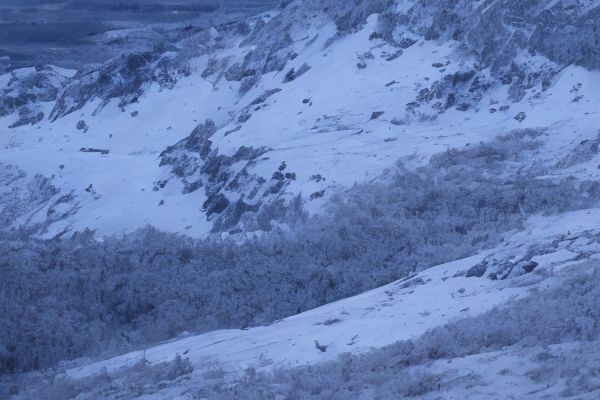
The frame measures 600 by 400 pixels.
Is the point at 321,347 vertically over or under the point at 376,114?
over

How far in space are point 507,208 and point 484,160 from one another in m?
2.02

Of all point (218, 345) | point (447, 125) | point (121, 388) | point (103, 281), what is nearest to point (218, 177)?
point (447, 125)

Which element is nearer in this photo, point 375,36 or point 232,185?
point 232,185

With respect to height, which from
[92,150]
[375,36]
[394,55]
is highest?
[375,36]

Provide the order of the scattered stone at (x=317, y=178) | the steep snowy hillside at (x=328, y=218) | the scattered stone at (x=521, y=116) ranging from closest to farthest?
the steep snowy hillside at (x=328, y=218), the scattered stone at (x=317, y=178), the scattered stone at (x=521, y=116)

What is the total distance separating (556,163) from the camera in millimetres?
13102

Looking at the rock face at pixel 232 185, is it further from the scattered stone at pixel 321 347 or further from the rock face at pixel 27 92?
the rock face at pixel 27 92

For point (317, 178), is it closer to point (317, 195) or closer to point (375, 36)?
point (317, 195)

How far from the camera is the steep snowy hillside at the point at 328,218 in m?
7.17

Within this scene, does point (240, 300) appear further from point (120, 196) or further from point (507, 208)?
point (120, 196)

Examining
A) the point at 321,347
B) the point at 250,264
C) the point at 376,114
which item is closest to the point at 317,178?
the point at 376,114

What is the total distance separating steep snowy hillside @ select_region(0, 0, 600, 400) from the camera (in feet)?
23.5

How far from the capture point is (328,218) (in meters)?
12.9

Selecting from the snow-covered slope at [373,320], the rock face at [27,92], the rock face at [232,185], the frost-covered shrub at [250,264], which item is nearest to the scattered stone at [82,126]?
the rock face at [27,92]
